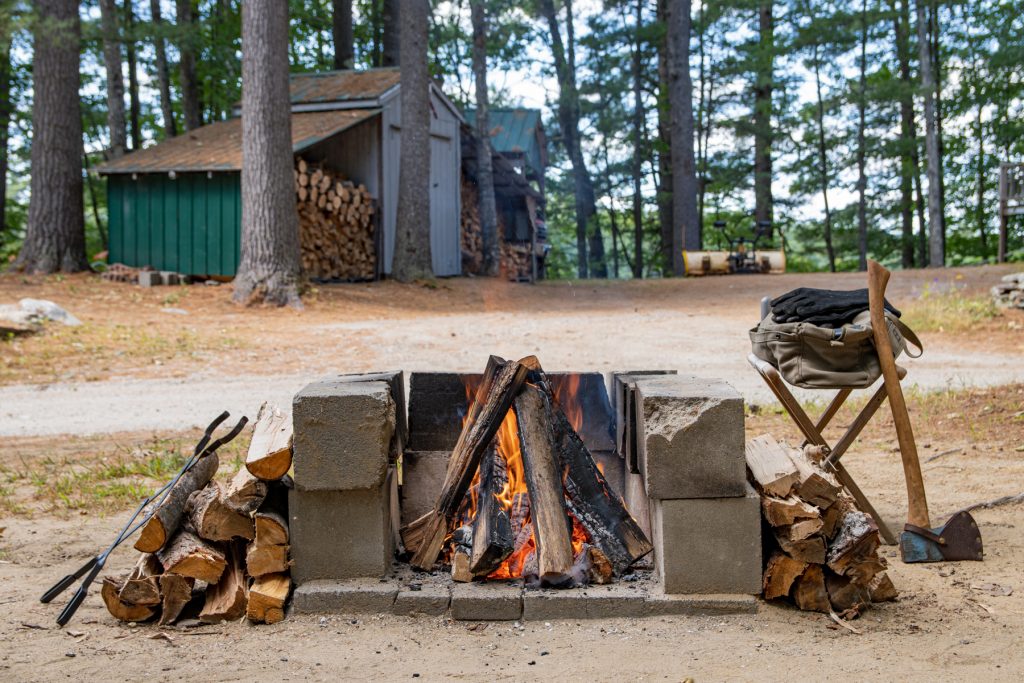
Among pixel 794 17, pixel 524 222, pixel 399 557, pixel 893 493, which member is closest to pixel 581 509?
pixel 399 557

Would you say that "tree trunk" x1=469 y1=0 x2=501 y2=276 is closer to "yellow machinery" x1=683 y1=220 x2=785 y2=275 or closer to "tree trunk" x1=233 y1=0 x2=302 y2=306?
"yellow machinery" x1=683 y1=220 x2=785 y2=275

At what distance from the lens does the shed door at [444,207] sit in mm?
20922

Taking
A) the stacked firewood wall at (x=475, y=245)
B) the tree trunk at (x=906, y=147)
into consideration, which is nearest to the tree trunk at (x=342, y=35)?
the stacked firewood wall at (x=475, y=245)

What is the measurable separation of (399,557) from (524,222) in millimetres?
24574

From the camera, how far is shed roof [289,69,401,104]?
18.7 meters

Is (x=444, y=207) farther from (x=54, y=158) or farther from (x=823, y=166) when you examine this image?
(x=823, y=166)

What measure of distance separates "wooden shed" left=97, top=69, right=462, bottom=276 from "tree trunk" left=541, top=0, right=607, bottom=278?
1262 cm

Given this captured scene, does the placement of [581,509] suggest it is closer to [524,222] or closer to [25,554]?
[25,554]

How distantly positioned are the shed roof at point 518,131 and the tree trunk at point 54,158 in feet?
60.4

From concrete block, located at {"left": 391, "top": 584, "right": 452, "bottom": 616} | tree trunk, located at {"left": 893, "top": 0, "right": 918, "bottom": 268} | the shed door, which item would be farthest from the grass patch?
tree trunk, located at {"left": 893, "top": 0, "right": 918, "bottom": 268}

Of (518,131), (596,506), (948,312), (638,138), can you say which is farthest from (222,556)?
(638,138)

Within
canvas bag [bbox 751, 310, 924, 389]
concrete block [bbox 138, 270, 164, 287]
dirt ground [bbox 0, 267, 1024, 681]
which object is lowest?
dirt ground [bbox 0, 267, 1024, 681]

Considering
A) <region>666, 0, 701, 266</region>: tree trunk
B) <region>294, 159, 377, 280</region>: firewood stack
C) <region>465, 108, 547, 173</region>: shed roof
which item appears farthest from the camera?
<region>465, 108, 547, 173</region>: shed roof

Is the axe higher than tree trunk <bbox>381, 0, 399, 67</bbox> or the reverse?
the reverse
